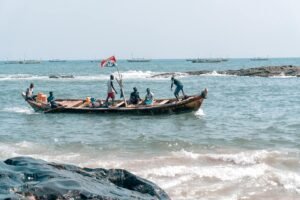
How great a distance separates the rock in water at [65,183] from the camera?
559cm

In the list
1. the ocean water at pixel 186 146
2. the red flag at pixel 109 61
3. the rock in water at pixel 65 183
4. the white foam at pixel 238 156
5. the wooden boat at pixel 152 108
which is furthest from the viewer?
the red flag at pixel 109 61

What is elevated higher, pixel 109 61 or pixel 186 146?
pixel 109 61

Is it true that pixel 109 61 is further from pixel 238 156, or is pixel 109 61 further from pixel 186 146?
pixel 238 156

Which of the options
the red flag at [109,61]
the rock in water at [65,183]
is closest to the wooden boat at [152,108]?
the red flag at [109,61]

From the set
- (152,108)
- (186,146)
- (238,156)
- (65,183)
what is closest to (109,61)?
(152,108)

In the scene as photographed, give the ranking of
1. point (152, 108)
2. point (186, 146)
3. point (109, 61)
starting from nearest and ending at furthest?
point (186, 146) → point (152, 108) → point (109, 61)

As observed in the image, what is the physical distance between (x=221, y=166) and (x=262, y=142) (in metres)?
3.97

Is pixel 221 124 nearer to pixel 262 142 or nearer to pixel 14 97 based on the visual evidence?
pixel 262 142

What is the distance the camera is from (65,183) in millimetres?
5832

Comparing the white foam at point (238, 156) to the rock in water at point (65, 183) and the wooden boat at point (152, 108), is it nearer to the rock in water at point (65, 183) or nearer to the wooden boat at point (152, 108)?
the rock in water at point (65, 183)

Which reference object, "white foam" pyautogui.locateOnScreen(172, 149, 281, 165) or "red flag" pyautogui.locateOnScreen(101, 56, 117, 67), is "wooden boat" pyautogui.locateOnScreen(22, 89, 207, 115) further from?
"white foam" pyautogui.locateOnScreen(172, 149, 281, 165)

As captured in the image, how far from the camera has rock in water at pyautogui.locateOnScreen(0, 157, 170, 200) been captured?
5.59m

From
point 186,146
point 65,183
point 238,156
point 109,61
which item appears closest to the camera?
point 65,183

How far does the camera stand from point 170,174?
1099cm
